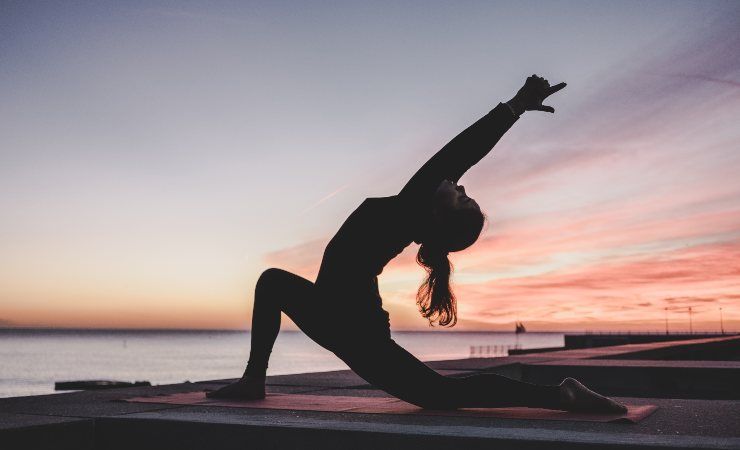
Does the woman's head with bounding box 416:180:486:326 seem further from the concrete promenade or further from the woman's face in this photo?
the concrete promenade

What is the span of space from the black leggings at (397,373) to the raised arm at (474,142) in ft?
2.97

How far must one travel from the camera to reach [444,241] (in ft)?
12.6

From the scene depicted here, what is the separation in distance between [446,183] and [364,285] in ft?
2.49

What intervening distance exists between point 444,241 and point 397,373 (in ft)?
2.75

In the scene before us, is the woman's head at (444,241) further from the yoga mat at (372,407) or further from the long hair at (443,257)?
the yoga mat at (372,407)

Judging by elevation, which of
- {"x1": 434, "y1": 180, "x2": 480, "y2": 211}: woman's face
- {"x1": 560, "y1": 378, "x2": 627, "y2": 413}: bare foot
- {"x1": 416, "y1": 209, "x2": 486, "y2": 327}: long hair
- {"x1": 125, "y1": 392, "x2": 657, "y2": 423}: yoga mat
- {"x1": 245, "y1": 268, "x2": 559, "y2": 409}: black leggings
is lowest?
{"x1": 125, "y1": 392, "x2": 657, "y2": 423}: yoga mat

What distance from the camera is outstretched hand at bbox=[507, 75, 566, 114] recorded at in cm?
403

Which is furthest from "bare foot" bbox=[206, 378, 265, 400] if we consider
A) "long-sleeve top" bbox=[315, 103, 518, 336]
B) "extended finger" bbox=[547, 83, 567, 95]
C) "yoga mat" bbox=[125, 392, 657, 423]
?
"extended finger" bbox=[547, 83, 567, 95]

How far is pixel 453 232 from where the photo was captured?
12.4 feet

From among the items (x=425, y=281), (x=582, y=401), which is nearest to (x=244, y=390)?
(x=425, y=281)

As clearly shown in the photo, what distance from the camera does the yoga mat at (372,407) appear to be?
3.76 m

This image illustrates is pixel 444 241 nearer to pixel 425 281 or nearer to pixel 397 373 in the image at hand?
pixel 425 281

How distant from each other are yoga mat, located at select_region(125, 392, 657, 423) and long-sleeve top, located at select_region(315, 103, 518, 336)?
0.62 metres

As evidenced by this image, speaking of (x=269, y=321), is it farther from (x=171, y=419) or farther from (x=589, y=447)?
(x=589, y=447)
